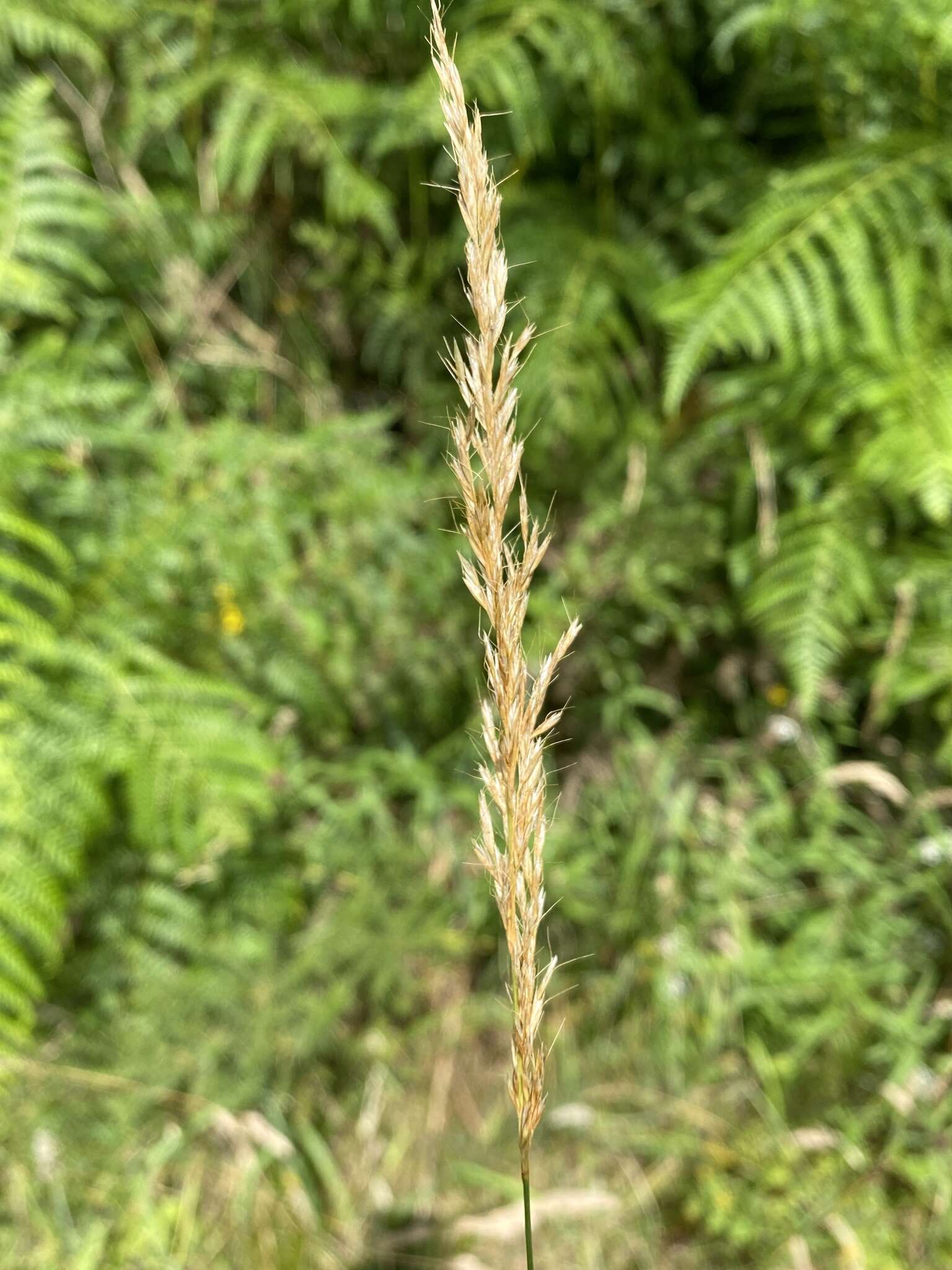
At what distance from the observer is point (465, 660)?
7.68ft

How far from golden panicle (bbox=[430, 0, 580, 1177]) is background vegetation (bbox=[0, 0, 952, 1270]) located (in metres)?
1.30

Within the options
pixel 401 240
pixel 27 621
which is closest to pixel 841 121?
pixel 401 240

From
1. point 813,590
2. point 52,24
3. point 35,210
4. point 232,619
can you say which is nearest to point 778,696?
point 813,590

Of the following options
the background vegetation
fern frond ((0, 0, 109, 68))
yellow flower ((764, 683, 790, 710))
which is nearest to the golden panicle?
the background vegetation

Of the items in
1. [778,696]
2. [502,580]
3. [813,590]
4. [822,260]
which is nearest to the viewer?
[502,580]

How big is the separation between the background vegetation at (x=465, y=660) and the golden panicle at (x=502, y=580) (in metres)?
1.30

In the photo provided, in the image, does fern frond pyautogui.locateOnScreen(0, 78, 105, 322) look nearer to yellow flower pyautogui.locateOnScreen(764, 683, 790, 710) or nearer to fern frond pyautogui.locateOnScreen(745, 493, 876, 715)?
fern frond pyautogui.locateOnScreen(745, 493, 876, 715)

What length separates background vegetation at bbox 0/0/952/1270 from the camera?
6.17ft

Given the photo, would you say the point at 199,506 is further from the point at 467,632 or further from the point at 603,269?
the point at 603,269

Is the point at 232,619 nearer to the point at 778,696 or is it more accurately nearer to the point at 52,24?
the point at 778,696

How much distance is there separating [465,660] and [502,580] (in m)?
1.61

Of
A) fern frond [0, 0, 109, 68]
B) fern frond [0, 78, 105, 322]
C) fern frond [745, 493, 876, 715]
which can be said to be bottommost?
fern frond [745, 493, 876, 715]

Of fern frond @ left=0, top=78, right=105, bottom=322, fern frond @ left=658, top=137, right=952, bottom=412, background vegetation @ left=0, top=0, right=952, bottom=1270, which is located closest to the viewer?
background vegetation @ left=0, top=0, right=952, bottom=1270

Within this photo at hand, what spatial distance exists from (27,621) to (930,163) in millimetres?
2198
